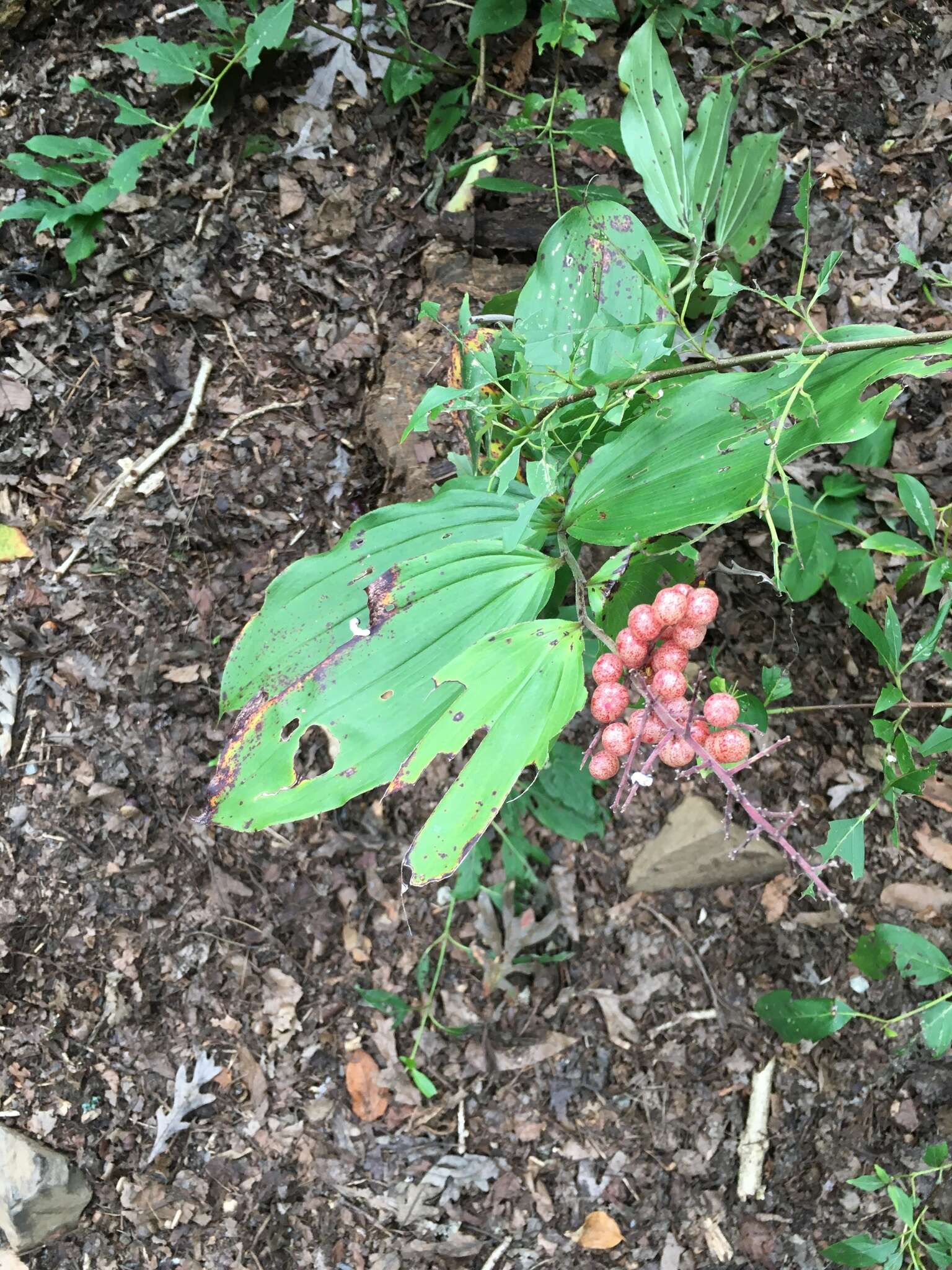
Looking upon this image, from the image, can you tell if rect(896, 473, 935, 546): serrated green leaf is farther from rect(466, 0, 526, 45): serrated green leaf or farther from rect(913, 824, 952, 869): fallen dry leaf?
rect(466, 0, 526, 45): serrated green leaf

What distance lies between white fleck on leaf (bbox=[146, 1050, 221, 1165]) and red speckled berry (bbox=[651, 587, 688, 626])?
2.34m

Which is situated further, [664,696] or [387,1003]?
[387,1003]

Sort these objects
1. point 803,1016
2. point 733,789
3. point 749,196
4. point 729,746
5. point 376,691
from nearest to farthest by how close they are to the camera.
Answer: point 733,789
point 729,746
point 376,691
point 803,1016
point 749,196

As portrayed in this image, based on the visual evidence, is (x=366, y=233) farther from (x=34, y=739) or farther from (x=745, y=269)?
(x=34, y=739)

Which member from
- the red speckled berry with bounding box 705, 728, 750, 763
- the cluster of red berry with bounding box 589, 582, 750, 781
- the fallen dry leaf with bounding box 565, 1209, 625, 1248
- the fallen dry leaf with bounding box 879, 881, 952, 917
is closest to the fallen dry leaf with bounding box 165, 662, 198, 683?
the cluster of red berry with bounding box 589, 582, 750, 781

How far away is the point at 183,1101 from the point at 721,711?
2452 millimetres

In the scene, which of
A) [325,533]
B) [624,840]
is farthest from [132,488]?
[624,840]

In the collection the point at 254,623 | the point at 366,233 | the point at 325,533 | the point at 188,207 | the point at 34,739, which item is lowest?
the point at 34,739

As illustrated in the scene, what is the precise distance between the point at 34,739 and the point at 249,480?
3.86 ft

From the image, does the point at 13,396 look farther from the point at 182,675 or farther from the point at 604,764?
the point at 604,764

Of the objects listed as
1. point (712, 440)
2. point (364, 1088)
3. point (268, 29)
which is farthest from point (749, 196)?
point (364, 1088)

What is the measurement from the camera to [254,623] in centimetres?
211

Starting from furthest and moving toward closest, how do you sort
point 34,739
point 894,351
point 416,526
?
1. point 34,739
2. point 416,526
3. point 894,351

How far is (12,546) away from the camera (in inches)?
122
